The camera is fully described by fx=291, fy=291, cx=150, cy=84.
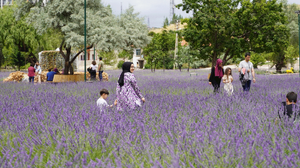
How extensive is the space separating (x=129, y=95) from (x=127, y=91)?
95 mm

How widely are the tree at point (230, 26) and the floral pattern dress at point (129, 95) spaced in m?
12.2

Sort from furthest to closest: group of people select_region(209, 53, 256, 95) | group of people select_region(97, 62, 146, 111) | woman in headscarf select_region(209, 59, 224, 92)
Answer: woman in headscarf select_region(209, 59, 224, 92)
group of people select_region(209, 53, 256, 95)
group of people select_region(97, 62, 146, 111)

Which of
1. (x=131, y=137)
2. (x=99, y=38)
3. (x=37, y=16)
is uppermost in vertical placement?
(x=37, y=16)

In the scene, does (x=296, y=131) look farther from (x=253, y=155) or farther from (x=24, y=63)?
(x=24, y=63)

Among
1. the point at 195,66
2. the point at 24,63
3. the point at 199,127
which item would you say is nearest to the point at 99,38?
the point at 199,127

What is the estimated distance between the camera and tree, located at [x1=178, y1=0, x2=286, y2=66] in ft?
57.2

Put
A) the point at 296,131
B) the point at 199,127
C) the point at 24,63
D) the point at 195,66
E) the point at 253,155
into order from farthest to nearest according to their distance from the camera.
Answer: the point at 195,66
the point at 24,63
the point at 199,127
the point at 296,131
the point at 253,155

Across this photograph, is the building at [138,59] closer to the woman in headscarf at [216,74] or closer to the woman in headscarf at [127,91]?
the woman in headscarf at [216,74]

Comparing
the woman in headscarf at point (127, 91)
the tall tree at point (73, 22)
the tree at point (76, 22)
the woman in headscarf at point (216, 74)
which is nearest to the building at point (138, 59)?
the tree at point (76, 22)

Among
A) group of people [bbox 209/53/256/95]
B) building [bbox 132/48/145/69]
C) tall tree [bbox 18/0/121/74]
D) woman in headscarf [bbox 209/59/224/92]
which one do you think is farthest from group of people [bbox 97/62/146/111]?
building [bbox 132/48/145/69]

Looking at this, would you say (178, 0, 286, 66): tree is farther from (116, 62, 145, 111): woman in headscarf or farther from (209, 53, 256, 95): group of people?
(116, 62, 145, 111): woman in headscarf

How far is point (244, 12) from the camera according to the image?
1842cm

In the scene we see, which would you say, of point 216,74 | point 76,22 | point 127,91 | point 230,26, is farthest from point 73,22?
point 127,91

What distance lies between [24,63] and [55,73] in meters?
32.9
